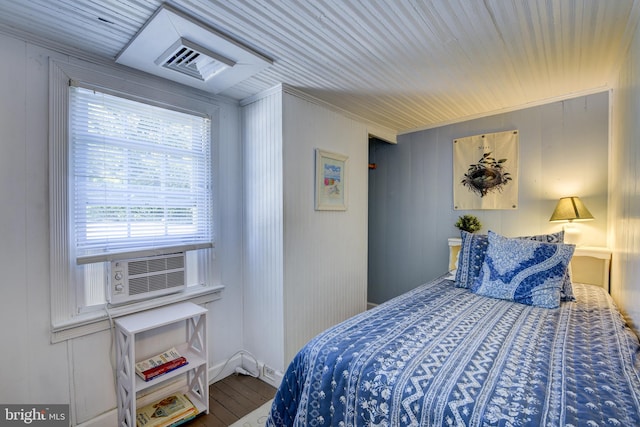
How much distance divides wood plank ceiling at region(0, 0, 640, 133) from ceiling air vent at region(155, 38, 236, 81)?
0.19 metres

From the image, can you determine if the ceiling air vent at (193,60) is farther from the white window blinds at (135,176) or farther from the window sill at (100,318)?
the window sill at (100,318)

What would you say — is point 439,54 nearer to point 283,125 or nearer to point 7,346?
point 283,125

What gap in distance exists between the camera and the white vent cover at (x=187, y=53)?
4.86 feet

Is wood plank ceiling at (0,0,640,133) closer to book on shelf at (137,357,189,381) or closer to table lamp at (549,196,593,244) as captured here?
table lamp at (549,196,593,244)

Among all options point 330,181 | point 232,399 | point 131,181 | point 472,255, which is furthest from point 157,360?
point 472,255

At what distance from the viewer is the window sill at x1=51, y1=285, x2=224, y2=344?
1675 mm

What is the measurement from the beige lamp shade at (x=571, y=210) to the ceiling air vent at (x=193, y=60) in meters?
2.73

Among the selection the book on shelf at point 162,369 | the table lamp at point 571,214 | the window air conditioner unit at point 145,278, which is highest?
the table lamp at point 571,214

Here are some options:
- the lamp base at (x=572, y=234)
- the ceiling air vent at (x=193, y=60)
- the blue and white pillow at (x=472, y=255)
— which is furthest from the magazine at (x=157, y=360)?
the lamp base at (x=572, y=234)

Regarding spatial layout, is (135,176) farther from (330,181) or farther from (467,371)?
(467,371)

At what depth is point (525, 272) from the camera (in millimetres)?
→ 1857

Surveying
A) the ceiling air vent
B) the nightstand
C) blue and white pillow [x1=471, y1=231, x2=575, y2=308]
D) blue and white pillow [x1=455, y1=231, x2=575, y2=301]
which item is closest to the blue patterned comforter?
blue and white pillow [x1=471, y1=231, x2=575, y2=308]

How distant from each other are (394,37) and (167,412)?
274cm

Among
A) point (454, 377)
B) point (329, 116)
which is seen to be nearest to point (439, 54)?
point (329, 116)
